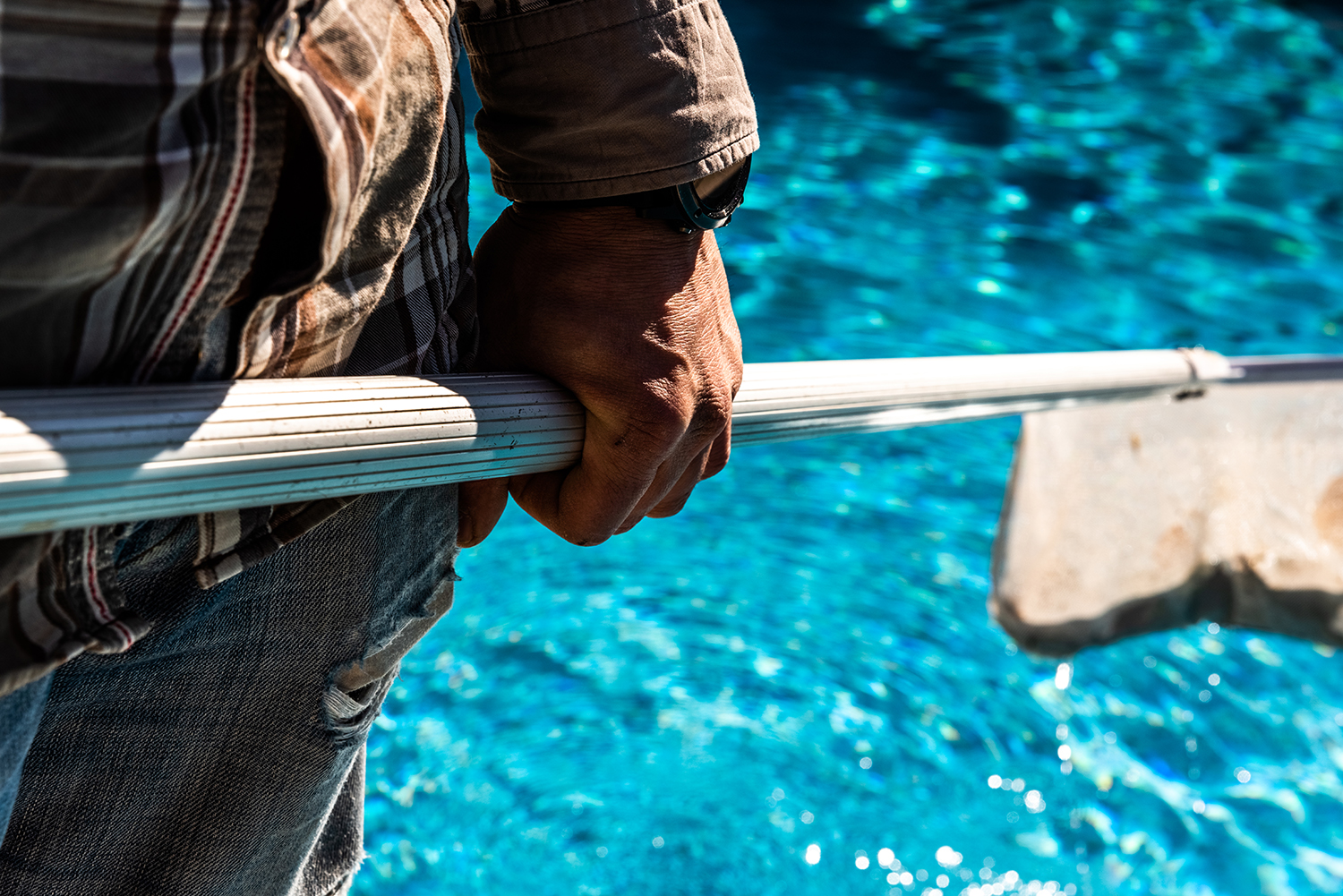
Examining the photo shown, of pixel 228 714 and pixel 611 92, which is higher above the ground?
pixel 611 92

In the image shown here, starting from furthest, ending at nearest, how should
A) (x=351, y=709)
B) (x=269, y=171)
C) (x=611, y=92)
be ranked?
1. (x=351, y=709)
2. (x=611, y=92)
3. (x=269, y=171)

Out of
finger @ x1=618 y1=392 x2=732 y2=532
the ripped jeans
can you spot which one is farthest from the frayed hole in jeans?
finger @ x1=618 y1=392 x2=732 y2=532

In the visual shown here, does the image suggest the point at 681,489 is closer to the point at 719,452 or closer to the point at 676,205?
the point at 719,452

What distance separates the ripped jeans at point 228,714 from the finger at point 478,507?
0.12 ft

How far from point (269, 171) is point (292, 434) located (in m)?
0.15

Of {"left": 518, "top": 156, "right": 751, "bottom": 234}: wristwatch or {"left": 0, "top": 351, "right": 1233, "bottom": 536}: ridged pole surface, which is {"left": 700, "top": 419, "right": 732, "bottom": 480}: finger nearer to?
{"left": 0, "top": 351, "right": 1233, "bottom": 536}: ridged pole surface

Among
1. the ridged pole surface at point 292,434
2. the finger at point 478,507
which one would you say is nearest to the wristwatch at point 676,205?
the ridged pole surface at point 292,434

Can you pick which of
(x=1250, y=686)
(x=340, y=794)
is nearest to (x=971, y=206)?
(x=1250, y=686)

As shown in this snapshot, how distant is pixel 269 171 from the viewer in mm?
579

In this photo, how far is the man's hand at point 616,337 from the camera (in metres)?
0.83

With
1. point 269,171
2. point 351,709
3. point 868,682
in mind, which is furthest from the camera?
point 868,682

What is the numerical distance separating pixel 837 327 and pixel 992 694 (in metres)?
1.66

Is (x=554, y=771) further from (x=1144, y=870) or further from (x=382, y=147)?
(x=382, y=147)

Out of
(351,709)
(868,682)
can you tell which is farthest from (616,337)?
(868,682)
